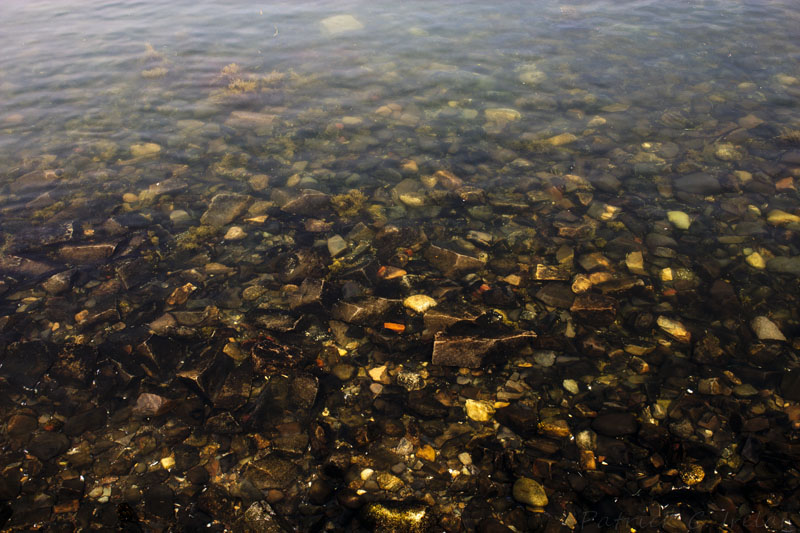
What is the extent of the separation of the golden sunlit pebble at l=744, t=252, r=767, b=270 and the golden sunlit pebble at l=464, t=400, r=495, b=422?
4.86 m

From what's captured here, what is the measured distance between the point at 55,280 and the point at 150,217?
195cm

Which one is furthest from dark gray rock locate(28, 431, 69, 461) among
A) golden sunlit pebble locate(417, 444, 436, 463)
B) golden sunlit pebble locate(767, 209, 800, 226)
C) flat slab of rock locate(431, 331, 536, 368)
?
golden sunlit pebble locate(767, 209, 800, 226)

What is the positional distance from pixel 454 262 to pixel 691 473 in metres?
3.91

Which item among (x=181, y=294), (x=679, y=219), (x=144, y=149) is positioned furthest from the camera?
(x=144, y=149)

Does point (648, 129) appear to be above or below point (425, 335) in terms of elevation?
above

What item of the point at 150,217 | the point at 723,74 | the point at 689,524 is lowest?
the point at 689,524

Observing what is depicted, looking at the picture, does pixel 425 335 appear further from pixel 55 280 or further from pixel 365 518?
pixel 55 280

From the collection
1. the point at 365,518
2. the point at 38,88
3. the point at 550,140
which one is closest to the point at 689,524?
the point at 365,518

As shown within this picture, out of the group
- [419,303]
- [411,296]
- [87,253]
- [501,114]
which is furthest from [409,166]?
[87,253]

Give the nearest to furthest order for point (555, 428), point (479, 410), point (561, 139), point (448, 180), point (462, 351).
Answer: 1. point (555, 428)
2. point (479, 410)
3. point (462, 351)
4. point (448, 180)
5. point (561, 139)

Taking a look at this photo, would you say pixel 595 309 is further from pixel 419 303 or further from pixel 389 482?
pixel 389 482

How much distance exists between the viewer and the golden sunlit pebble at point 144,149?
1030 cm

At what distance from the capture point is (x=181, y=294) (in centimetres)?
693

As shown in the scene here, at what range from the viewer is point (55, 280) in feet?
23.1
